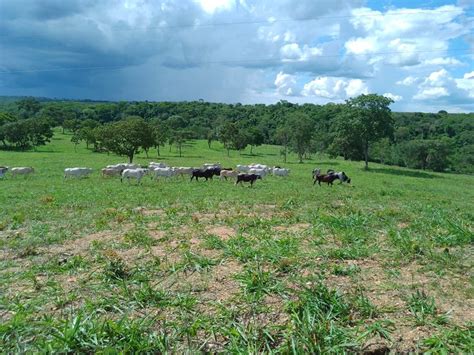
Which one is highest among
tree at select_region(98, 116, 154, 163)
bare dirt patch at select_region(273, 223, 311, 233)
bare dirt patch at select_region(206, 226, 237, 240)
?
tree at select_region(98, 116, 154, 163)

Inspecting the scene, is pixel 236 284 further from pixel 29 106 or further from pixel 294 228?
pixel 29 106

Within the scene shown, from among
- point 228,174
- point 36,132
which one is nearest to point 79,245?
point 228,174

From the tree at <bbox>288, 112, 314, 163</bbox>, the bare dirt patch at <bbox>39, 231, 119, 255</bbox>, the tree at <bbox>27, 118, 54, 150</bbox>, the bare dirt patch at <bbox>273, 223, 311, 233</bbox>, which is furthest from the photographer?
the tree at <bbox>27, 118, 54, 150</bbox>

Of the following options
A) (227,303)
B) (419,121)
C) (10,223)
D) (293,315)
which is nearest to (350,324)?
(293,315)

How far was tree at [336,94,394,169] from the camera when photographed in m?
51.2

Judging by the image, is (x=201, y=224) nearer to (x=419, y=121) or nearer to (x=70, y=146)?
(x=70, y=146)

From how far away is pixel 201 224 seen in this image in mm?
12281

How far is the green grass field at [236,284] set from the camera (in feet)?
18.4

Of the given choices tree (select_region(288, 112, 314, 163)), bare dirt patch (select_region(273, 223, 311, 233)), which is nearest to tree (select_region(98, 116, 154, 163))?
tree (select_region(288, 112, 314, 163))

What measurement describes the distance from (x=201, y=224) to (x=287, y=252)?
4.08m

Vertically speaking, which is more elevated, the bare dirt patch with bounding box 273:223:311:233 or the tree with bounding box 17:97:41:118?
the tree with bounding box 17:97:41:118

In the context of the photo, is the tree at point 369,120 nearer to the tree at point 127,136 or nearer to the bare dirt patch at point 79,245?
the tree at point 127,136

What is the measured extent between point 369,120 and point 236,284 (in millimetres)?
48036

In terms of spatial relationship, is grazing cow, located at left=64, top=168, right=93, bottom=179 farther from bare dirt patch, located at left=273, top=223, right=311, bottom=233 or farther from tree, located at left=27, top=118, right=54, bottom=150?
tree, located at left=27, top=118, right=54, bottom=150
